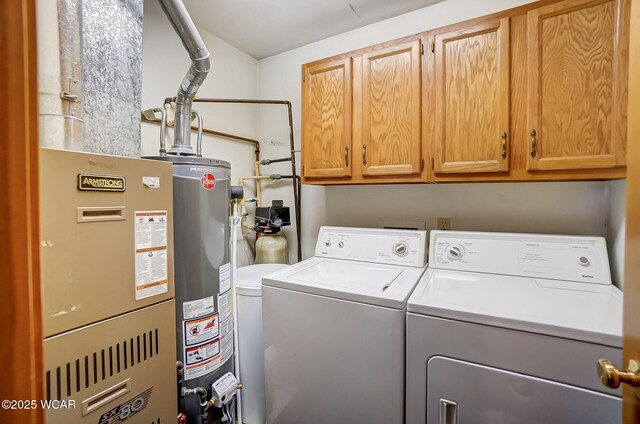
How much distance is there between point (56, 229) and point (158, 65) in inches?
56.8

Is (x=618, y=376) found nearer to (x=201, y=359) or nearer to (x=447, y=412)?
(x=447, y=412)

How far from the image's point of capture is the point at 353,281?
1.38 meters

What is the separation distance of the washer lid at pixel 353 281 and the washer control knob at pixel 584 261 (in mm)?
693

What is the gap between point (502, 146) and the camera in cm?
136

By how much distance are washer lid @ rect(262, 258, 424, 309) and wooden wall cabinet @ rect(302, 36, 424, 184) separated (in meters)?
0.51

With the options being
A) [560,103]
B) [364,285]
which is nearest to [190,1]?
[364,285]

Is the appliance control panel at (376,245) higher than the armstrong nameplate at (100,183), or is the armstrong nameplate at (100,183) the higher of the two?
the armstrong nameplate at (100,183)

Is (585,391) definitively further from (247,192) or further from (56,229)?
(247,192)

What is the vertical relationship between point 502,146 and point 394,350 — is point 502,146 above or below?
above

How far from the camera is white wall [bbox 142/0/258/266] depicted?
171cm

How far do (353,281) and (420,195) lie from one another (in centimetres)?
85

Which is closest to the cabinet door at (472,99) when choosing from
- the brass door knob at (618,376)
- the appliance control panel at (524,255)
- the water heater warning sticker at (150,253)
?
the appliance control panel at (524,255)

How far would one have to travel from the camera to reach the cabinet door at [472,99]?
4.44 ft

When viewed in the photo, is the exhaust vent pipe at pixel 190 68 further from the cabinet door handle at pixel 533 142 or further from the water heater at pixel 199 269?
the cabinet door handle at pixel 533 142
